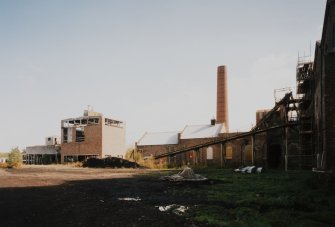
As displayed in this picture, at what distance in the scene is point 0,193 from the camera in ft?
42.1

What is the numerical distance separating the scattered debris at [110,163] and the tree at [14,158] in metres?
8.68

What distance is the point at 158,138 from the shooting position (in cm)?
4662

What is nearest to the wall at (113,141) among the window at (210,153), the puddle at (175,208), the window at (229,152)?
the window at (210,153)

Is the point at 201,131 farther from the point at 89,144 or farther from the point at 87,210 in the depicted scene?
the point at 87,210

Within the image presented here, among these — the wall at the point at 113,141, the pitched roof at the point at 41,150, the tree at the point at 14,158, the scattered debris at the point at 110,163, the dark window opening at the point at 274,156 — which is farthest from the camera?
the pitched roof at the point at 41,150

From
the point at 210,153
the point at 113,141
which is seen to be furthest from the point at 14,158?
the point at 210,153

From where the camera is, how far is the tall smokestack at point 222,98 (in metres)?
45.2

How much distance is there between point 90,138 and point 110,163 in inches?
300

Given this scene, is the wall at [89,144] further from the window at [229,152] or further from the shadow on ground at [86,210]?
the shadow on ground at [86,210]

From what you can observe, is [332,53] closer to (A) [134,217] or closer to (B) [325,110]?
A: (B) [325,110]

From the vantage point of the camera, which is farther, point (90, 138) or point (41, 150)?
point (41, 150)

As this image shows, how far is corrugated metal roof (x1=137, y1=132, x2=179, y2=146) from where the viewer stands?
44.8 metres

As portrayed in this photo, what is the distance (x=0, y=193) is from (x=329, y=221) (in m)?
12.1

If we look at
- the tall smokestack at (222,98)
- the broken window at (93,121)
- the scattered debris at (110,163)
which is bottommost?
the scattered debris at (110,163)
